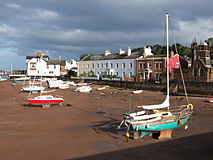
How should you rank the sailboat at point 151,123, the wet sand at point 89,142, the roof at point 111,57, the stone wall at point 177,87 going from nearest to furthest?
1. the wet sand at point 89,142
2. the sailboat at point 151,123
3. the stone wall at point 177,87
4. the roof at point 111,57

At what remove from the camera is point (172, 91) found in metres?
43.6

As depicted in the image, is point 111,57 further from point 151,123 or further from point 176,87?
point 151,123

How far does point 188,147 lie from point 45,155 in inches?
289

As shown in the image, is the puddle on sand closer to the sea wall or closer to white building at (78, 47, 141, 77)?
the sea wall

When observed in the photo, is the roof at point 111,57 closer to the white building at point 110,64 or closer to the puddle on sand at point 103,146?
the white building at point 110,64

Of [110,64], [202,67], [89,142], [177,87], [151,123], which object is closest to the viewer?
[151,123]

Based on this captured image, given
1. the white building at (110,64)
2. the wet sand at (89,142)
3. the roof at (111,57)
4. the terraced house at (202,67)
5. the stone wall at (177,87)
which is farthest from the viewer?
the roof at (111,57)

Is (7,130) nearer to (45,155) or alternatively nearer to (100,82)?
(45,155)

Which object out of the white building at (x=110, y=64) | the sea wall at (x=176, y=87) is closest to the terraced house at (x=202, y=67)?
the sea wall at (x=176, y=87)

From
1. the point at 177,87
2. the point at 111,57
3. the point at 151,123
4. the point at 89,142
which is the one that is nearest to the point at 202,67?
the point at 177,87

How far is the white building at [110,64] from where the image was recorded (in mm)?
69625

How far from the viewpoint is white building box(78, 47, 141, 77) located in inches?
2741

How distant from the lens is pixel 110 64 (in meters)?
76.0

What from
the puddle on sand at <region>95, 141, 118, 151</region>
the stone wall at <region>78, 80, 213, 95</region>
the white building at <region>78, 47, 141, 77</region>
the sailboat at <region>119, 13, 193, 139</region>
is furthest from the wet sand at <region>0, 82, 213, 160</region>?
the white building at <region>78, 47, 141, 77</region>
